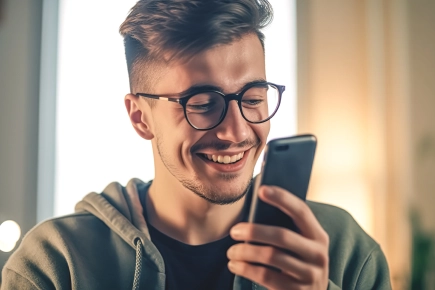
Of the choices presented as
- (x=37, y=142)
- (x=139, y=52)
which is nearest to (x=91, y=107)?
(x=37, y=142)

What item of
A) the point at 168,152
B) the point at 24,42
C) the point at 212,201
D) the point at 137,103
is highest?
the point at 24,42

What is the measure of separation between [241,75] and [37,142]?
87 cm

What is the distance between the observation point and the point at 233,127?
81 cm

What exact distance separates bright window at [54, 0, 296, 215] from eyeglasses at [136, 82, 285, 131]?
1.86 feet

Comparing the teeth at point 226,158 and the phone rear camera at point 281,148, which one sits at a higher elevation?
the phone rear camera at point 281,148

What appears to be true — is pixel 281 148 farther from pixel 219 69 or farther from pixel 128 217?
pixel 128 217

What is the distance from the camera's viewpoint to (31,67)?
139 centimetres

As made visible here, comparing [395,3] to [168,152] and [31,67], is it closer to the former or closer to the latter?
[168,152]

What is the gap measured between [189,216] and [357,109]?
0.89 metres

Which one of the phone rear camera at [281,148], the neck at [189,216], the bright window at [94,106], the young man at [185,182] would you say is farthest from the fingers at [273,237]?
the bright window at [94,106]

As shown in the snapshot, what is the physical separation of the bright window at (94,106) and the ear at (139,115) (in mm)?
422

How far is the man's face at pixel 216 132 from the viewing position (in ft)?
2.67

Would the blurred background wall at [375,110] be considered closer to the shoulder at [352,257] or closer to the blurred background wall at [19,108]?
the shoulder at [352,257]

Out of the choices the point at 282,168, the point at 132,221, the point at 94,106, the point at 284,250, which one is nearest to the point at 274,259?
the point at 284,250
